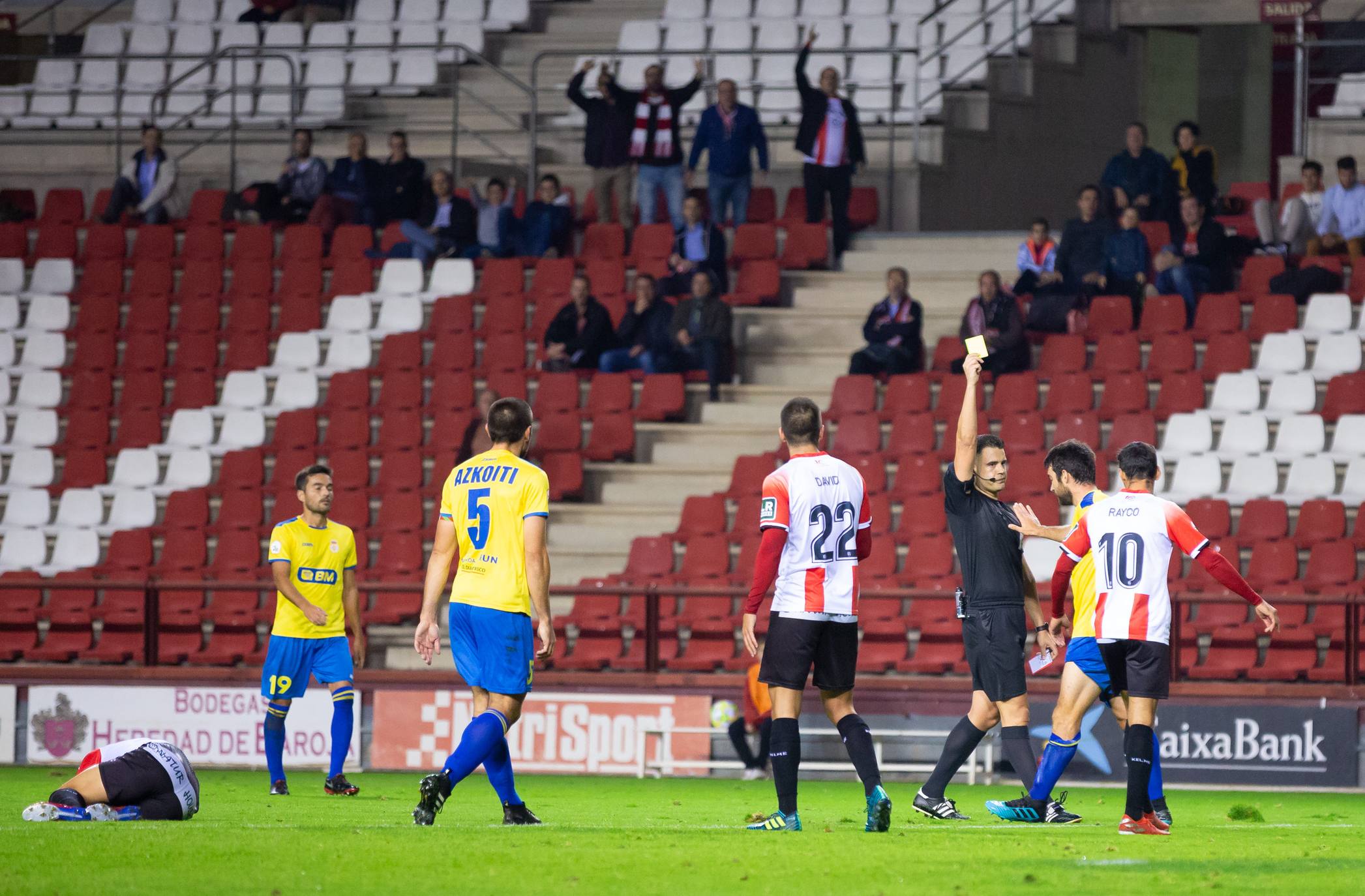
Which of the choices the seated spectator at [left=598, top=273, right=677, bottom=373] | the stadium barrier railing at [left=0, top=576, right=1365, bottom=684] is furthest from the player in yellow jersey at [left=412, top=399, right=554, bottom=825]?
the seated spectator at [left=598, top=273, right=677, bottom=373]

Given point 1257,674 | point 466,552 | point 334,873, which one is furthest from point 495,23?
point 334,873

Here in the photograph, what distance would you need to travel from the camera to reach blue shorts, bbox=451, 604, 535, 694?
8.96 m

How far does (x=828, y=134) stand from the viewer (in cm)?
2058

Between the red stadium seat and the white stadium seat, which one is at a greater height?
the red stadium seat

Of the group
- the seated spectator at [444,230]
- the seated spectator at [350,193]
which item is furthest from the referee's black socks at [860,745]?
the seated spectator at [350,193]

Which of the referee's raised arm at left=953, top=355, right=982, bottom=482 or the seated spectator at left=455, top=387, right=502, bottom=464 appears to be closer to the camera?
the referee's raised arm at left=953, top=355, right=982, bottom=482

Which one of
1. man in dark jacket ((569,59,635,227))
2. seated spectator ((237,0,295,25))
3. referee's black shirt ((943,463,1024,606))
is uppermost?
seated spectator ((237,0,295,25))

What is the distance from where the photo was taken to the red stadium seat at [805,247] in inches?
834

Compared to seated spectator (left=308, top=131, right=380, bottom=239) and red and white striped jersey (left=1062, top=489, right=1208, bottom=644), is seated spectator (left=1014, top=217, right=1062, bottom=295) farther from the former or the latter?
red and white striped jersey (left=1062, top=489, right=1208, bottom=644)

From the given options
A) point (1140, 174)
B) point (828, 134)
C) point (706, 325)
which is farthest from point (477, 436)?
point (1140, 174)

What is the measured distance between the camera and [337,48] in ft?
76.1

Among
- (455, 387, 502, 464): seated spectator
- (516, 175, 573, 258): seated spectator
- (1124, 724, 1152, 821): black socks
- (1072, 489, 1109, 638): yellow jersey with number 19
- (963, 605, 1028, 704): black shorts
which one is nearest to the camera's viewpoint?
(1124, 724, 1152, 821): black socks

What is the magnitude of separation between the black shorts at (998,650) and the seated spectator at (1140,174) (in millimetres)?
10953

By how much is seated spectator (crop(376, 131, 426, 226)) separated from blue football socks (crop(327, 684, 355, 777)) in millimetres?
10813
